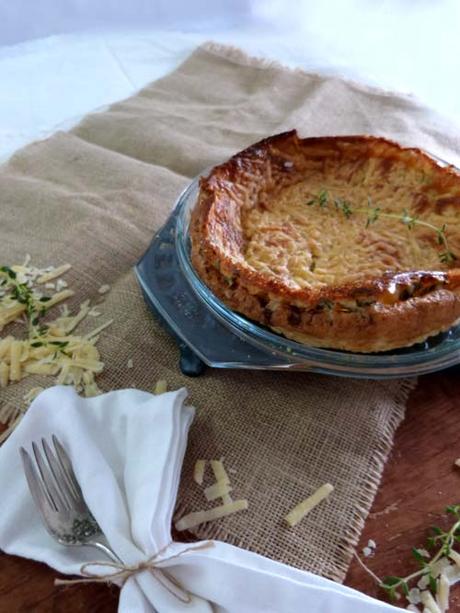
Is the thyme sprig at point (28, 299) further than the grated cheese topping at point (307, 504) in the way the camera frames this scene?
Yes

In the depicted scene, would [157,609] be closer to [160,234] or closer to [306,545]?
[306,545]

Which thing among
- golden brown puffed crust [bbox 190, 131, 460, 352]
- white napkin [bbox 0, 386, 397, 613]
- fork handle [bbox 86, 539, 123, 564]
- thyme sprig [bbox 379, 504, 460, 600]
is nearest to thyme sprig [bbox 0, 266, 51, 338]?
white napkin [bbox 0, 386, 397, 613]

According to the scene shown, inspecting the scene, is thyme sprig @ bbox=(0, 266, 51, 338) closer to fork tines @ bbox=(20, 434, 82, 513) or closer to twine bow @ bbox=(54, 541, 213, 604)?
fork tines @ bbox=(20, 434, 82, 513)

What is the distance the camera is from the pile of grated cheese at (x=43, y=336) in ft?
4.46

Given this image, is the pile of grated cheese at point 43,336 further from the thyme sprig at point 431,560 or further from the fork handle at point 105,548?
the thyme sprig at point 431,560

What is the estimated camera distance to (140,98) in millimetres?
2568

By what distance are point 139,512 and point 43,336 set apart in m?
0.58

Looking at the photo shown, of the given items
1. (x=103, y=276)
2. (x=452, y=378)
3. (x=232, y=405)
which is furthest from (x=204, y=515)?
(x=103, y=276)

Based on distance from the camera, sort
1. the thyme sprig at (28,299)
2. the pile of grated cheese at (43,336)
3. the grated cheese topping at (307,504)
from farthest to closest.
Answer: the thyme sprig at (28,299), the pile of grated cheese at (43,336), the grated cheese topping at (307,504)

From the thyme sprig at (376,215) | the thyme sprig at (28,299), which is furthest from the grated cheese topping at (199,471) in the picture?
the thyme sprig at (376,215)

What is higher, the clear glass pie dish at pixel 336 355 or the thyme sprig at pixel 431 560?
the clear glass pie dish at pixel 336 355

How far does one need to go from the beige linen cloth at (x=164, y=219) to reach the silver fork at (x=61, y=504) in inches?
6.4

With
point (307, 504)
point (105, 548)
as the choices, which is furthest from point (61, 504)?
point (307, 504)

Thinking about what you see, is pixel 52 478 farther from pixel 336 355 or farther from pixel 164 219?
pixel 164 219
